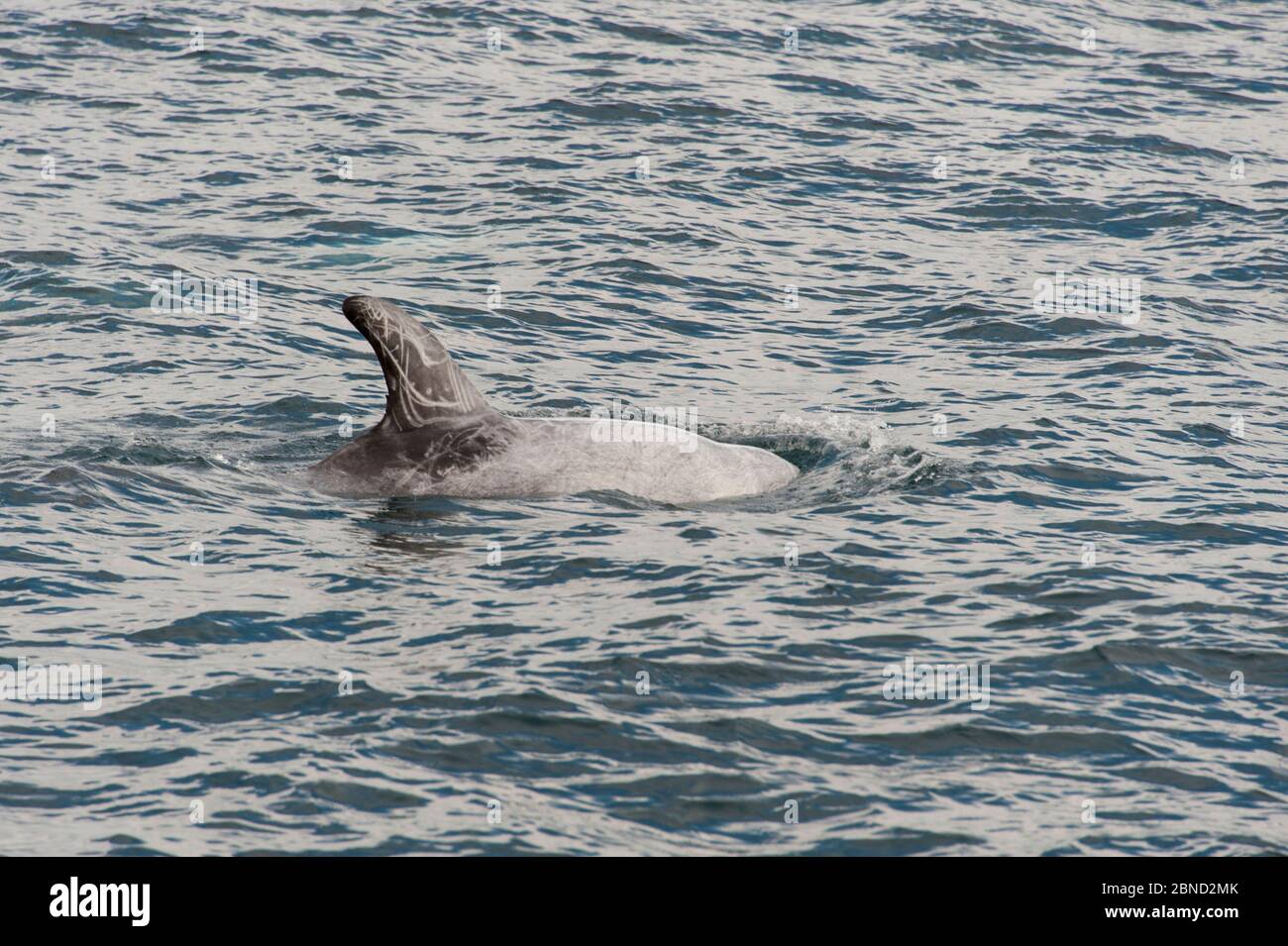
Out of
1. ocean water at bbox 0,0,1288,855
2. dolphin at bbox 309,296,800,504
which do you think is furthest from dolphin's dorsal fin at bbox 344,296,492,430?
ocean water at bbox 0,0,1288,855

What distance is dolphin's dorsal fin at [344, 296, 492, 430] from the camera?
14977mm

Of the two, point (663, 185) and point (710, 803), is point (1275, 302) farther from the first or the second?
point (710, 803)

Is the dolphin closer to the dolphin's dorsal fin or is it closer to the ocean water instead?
the dolphin's dorsal fin

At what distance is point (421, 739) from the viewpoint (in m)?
10.8

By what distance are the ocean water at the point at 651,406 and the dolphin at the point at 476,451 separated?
367mm

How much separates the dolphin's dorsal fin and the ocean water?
0.89 meters

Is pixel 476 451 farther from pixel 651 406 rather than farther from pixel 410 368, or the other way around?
pixel 651 406

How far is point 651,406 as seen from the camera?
19062 mm

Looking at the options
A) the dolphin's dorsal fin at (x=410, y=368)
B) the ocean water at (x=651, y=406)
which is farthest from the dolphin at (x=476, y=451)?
the ocean water at (x=651, y=406)

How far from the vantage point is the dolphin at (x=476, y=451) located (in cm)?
1527

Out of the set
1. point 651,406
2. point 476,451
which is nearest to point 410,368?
point 476,451

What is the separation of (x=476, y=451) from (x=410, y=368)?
1020mm
